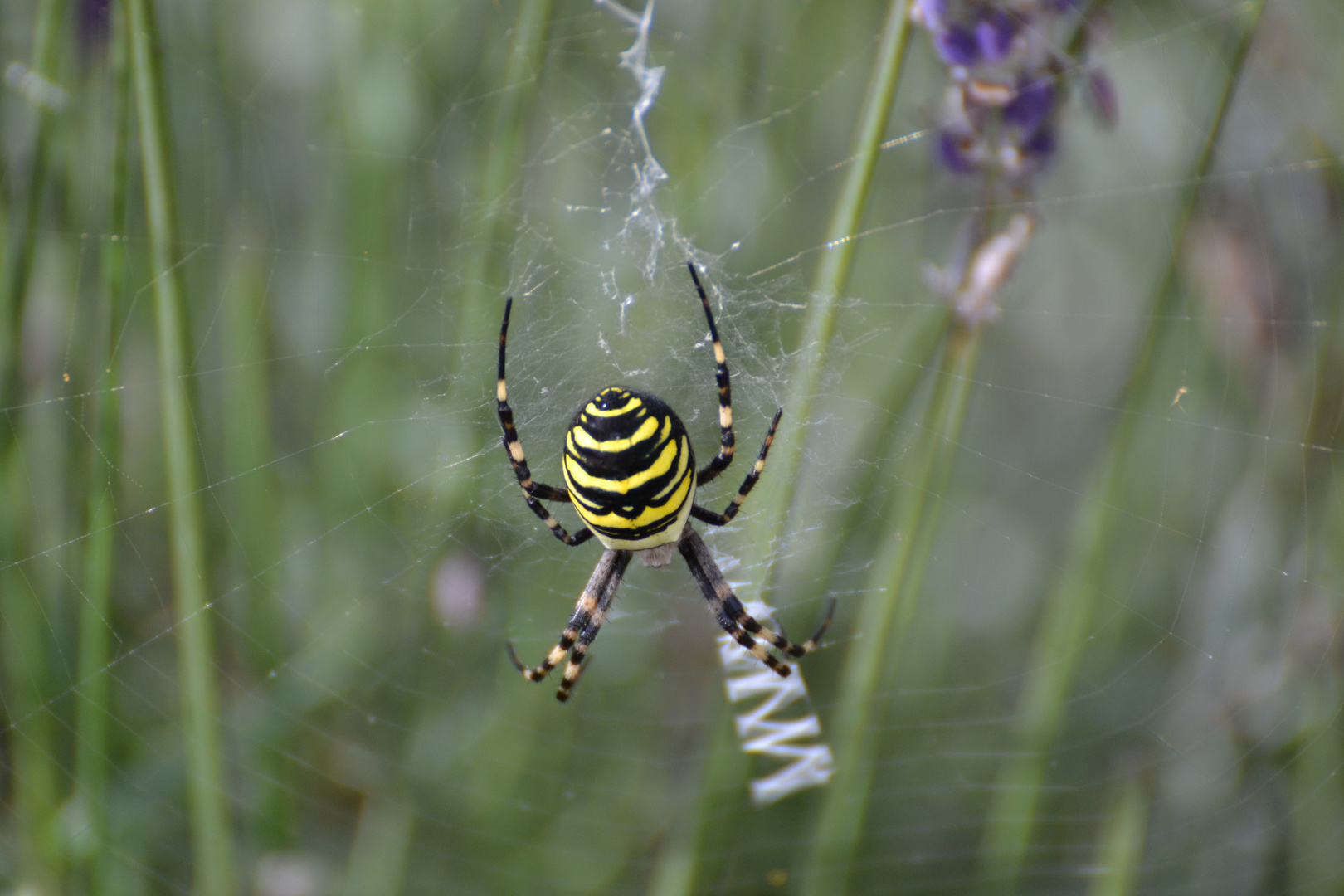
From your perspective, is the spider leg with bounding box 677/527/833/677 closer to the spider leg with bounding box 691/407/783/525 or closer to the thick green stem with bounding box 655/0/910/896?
the thick green stem with bounding box 655/0/910/896

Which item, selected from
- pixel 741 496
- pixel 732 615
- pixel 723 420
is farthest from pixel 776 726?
pixel 723 420

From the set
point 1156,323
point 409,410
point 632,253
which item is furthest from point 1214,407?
point 409,410

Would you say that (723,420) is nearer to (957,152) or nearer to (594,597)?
(957,152)

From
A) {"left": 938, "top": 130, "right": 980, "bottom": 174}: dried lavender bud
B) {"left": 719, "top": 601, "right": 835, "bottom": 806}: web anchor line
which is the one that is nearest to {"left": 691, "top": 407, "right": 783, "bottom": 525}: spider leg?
{"left": 719, "top": 601, "right": 835, "bottom": 806}: web anchor line

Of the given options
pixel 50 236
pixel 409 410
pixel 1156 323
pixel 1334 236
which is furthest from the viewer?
pixel 409 410

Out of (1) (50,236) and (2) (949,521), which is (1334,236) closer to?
(2) (949,521)

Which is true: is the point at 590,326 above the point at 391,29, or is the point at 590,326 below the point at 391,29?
below

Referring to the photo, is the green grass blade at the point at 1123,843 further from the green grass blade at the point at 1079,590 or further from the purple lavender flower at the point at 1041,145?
the purple lavender flower at the point at 1041,145
